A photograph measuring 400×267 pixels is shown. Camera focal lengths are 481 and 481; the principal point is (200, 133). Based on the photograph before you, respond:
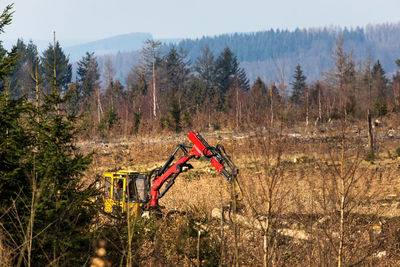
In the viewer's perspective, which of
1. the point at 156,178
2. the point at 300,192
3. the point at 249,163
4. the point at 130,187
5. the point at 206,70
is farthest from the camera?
the point at 206,70

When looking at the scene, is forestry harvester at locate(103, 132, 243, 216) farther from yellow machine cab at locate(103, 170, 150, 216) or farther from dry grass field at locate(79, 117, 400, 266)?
dry grass field at locate(79, 117, 400, 266)

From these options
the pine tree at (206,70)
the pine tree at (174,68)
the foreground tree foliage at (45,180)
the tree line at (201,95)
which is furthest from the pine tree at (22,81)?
the pine tree at (206,70)

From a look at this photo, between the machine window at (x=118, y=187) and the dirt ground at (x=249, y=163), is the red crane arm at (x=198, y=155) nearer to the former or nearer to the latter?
the machine window at (x=118, y=187)

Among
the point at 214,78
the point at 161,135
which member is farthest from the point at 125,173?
the point at 214,78

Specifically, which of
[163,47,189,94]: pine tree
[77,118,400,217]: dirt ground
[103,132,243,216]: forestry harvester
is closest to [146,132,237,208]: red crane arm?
[103,132,243,216]: forestry harvester

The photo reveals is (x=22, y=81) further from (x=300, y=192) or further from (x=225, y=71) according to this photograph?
(x=225, y=71)

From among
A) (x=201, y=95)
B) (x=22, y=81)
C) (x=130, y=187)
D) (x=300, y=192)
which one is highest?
(x=201, y=95)

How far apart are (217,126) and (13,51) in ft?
91.1

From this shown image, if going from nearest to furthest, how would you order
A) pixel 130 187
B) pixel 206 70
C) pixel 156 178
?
pixel 130 187 → pixel 156 178 → pixel 206 70

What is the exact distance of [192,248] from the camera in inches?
279

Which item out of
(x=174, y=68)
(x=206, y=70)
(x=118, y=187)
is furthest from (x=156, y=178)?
(x=206, y=70)

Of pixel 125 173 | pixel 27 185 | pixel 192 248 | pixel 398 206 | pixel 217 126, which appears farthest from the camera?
pixel 217 126

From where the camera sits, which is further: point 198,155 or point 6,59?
point 198,155

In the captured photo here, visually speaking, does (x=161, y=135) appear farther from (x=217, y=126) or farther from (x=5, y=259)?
(x=5, y=259)
